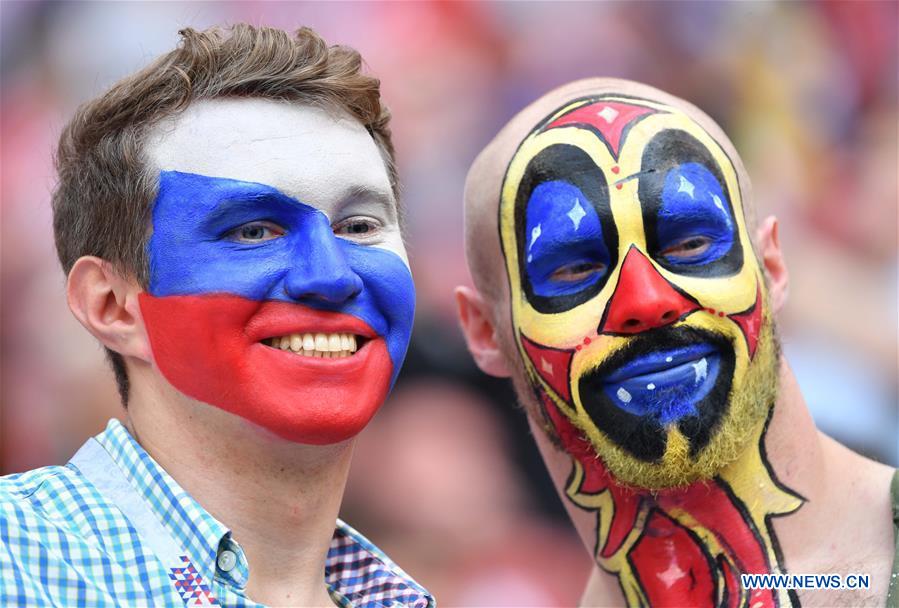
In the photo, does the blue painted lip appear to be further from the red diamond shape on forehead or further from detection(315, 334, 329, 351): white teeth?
detection(315, 334, 329, 351): white teeth

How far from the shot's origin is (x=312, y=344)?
3.05 meters

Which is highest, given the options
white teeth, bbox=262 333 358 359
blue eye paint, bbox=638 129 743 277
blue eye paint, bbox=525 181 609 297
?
blue eye paint, bbox=638 129 743 277

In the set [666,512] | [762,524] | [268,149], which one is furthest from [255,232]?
[762,524]

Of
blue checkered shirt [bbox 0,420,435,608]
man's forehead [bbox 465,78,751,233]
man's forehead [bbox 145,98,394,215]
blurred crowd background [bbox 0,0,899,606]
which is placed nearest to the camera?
blue checkered shirt [bbox 0,420,435,608]

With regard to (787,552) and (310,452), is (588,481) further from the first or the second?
(310,452)

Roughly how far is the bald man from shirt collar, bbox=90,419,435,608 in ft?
2.69

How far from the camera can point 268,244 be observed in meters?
3.06

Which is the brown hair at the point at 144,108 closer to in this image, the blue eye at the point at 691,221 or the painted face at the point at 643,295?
the painted face at the point at 643,295

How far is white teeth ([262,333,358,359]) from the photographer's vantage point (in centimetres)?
305

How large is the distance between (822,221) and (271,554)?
17.6 feet

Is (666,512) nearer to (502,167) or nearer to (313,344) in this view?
(502,167)

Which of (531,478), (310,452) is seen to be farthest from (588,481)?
(531,478)

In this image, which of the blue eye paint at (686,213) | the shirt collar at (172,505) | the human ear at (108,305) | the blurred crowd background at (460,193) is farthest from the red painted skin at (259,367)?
the blurred crowd background at (460,193)

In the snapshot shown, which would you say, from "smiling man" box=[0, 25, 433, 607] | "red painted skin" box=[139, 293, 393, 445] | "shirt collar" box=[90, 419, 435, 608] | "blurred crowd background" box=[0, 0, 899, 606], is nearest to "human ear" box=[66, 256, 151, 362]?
"smiling man" box=[0, 25, 433, 607]
